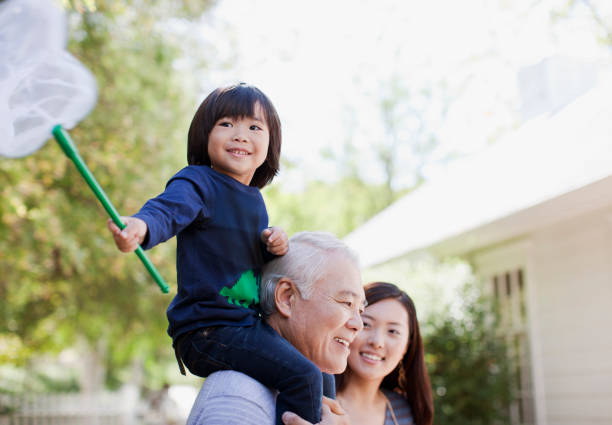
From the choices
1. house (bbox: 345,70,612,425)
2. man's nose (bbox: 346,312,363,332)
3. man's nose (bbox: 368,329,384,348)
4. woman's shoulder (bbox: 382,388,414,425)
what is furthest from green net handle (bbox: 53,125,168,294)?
house (bbox: 345,70,612,425)

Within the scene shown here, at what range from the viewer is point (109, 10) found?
9953 mm

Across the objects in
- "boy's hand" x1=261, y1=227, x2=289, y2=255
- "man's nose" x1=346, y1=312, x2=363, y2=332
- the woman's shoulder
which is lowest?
the woman's shoulder

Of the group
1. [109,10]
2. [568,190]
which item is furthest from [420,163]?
[568,190]

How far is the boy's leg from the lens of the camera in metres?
2.02

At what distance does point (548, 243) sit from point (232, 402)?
6.92 m

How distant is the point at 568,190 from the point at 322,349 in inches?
143

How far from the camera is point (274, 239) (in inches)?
84.4

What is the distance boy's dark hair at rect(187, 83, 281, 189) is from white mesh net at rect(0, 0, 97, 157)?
20.4 inches

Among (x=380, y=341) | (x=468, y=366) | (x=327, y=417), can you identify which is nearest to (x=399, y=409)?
(x=380, y=341)

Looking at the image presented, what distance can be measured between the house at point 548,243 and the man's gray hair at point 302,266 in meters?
3.19

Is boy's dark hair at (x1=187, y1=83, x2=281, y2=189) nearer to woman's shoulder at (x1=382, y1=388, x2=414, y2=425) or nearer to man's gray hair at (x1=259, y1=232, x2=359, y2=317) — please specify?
man's gray hair at (x1=259, y1=232, x2=359, y2=317)

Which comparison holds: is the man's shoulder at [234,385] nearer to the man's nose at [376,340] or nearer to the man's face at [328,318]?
the man's face at [328,318]

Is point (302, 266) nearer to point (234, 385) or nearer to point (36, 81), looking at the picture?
point (234, 385)

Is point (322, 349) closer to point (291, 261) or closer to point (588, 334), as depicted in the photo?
point (291, 261)
